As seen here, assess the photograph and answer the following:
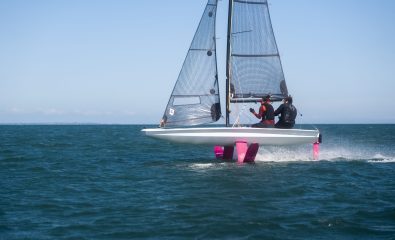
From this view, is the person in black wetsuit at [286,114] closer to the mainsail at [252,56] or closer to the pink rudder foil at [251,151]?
the mainsail at [252,56]

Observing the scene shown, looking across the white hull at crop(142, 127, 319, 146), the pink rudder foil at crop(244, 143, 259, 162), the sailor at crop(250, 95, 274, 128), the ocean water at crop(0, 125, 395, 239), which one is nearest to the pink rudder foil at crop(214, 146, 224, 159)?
the pink rudder foil at crop(244, 143, 259, 162)

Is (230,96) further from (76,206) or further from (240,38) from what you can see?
(76,206)

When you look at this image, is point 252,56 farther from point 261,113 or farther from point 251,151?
point 251,151

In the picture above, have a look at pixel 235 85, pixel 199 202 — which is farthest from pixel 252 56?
pixel 199 202

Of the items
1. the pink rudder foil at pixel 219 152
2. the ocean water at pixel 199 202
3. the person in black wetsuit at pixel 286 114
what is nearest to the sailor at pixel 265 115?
the person in black wetsuit at pixel 286 114

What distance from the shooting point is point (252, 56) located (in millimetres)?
22125

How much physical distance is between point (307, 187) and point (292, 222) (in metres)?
4.76

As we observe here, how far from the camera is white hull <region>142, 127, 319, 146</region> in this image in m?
20.6

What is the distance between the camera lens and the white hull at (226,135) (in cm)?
2064

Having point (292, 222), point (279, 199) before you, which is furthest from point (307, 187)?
point (292, 222)

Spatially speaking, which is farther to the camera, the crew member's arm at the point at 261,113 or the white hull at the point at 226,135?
the crew member's arm at the point at 261,113

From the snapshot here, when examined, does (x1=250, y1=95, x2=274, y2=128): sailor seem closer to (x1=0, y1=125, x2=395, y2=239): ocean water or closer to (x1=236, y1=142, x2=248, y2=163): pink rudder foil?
(x1=236, y1=142, x2=248, y2=163): pink rudder foil

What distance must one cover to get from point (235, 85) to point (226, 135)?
8.00 feet

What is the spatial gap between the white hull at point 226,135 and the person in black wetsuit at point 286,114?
60 cm
